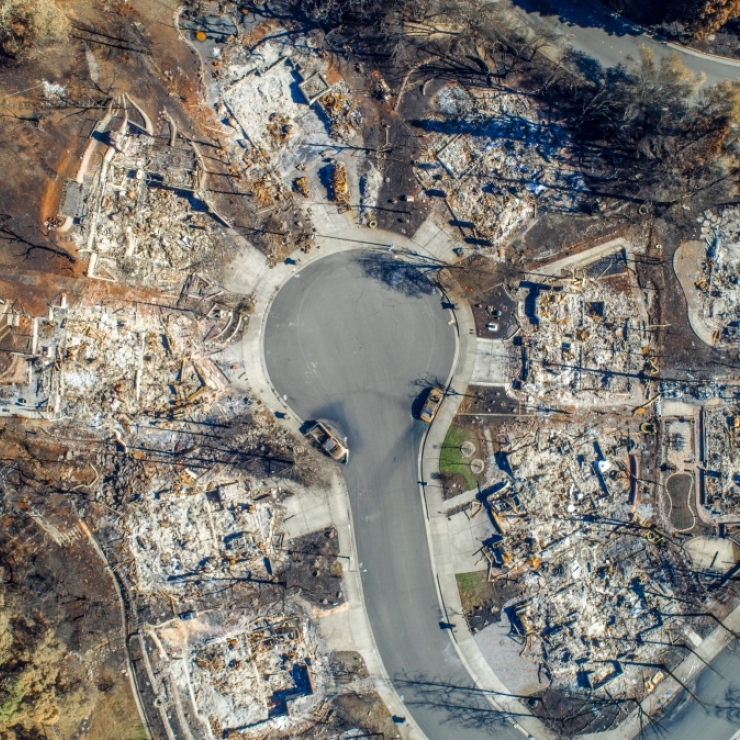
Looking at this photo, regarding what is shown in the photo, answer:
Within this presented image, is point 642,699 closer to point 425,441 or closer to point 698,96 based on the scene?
point 425,441

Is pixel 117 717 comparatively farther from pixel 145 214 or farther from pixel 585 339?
pixel 585 339

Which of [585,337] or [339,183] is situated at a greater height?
[339,183]

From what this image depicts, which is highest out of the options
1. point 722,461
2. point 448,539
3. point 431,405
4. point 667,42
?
point 667,42

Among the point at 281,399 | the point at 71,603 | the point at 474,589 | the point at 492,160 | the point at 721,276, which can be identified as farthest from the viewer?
the point at 721,276

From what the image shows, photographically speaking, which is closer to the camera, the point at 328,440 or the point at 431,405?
the point at 328,440

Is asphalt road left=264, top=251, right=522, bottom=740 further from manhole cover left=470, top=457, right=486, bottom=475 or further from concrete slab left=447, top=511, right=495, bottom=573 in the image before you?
manhole cover left=470, top=457, right=486, bottom=475

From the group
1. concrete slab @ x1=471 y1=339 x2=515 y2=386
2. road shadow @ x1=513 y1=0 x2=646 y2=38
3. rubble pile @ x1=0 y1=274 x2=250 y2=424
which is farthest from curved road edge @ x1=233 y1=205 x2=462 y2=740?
road shadow @ x1=513 y1=0 x2=646 y2=38

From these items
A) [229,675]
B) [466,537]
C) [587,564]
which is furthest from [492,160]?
[229,675]

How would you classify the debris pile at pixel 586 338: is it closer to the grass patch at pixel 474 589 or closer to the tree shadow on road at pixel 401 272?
the tree shadow on road at pixel 401 272

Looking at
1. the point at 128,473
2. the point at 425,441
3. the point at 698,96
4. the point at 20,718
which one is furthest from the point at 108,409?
the point at 698,96
